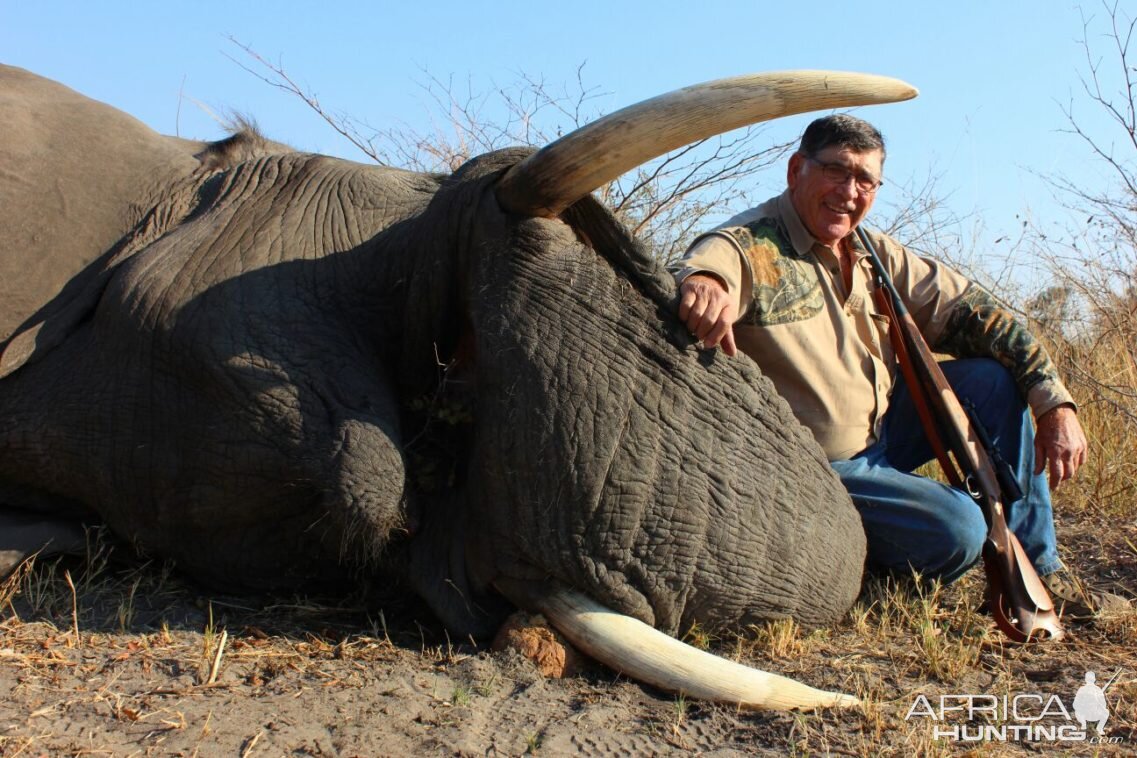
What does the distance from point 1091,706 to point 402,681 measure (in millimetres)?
1860

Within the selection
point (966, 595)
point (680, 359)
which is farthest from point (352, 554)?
point (966, 595)

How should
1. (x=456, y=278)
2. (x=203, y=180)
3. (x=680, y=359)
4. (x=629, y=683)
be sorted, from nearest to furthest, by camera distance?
(x=629, y=683) < (x=680, y=359) < (x=456, y=278) < (x=203, y=180)

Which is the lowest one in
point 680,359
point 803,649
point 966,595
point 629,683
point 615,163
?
point 629,683

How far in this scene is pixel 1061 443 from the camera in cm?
424

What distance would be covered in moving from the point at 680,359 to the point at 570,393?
14.3 inches

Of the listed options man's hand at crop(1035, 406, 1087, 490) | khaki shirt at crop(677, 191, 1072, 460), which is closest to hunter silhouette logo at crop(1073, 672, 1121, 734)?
man's hand at crop(1035, 406, 1087, 490)

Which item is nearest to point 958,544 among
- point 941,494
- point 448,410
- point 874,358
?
point 941,494

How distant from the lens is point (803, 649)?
3518mm

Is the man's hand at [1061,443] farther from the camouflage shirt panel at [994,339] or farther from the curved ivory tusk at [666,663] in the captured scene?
the curved ivory tusk at [666,663]

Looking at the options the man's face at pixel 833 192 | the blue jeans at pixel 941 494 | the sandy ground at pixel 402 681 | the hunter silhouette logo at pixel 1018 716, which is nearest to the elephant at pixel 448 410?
the sandy ground at pixel 402 681

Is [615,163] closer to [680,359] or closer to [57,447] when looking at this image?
[680,359]

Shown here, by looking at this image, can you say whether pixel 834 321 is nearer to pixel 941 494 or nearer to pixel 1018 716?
pixel 941 494

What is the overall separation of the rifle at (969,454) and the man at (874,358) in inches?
2.8

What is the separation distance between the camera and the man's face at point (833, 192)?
14.0ft
